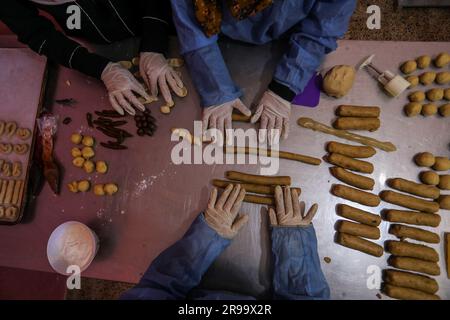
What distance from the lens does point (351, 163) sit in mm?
1571

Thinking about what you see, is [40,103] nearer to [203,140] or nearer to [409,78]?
[203,140]

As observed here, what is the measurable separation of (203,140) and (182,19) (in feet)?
1.93

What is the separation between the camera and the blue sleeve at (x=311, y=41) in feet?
4.58

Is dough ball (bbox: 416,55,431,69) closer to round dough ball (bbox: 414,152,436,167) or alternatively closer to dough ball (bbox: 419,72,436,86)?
dough ball (bbox: 419,72,436,86)

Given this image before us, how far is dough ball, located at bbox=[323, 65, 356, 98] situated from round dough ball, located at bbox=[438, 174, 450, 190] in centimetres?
63

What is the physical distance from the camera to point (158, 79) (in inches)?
66.1

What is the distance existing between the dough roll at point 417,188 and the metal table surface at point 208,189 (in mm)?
52

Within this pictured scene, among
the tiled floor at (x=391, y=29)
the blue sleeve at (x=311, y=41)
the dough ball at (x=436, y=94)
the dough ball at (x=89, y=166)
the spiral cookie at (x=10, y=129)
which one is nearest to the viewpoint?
the blue sleeve at (x=311, y=41)

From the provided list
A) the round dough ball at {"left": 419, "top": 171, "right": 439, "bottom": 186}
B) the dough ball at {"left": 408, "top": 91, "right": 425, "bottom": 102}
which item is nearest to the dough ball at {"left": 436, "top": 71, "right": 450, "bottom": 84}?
the dough ball at {"left": 408, "top": 91, "right": 425, "bottom": 102}

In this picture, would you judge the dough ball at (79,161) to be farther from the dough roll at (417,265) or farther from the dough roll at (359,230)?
the dough roll at (417,265)

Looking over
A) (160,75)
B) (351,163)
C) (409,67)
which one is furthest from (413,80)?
(160,75)

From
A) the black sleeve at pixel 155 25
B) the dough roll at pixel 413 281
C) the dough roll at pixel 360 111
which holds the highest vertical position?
the black sleeve at pixel 155 25

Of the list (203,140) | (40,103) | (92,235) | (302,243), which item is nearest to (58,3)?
(40,103)

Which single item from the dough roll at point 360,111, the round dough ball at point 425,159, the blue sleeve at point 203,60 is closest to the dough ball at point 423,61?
the dough roll at point 360,111
